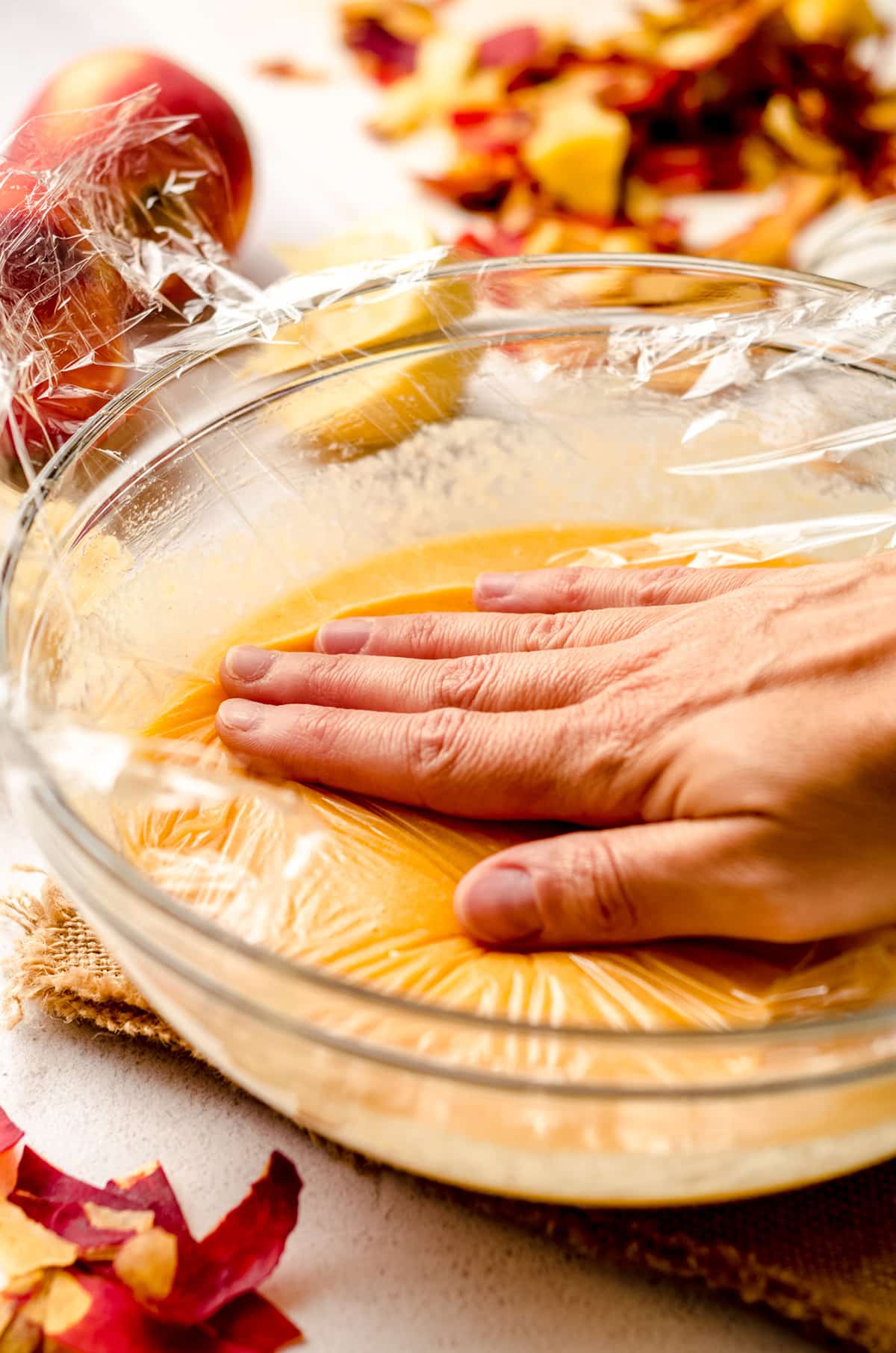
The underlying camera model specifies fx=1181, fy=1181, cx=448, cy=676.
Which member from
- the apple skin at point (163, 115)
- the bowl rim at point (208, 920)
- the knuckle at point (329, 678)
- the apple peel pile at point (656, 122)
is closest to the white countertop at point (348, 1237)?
the bowl rim at point (208, 920)

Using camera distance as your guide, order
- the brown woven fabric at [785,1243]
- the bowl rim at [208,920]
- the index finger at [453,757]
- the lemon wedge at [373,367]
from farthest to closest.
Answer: the lemon wedge at [373,367]
the index finger at [453,757]
the brown woven fabric at [785,1243]
the bowl rim at [208,920]

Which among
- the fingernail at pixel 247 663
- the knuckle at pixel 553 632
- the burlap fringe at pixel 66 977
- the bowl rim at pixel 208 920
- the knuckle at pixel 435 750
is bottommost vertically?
the burlap fringe at pixel 66 977

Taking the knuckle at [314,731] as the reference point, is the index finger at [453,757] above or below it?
below

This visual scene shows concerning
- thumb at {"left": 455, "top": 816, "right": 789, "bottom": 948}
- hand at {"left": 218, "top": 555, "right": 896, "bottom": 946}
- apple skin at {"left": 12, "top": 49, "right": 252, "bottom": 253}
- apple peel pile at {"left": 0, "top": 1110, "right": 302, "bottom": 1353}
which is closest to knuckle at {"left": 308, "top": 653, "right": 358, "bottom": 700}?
hand at {"left": 218, "top": 555, "right": 896, "bottom": 946}

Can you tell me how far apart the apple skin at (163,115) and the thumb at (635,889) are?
0.68 meters

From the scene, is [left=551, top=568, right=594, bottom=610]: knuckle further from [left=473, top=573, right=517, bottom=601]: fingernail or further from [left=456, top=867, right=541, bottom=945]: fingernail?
[left=456, top=867, right=541, bottom=945]: fingernail

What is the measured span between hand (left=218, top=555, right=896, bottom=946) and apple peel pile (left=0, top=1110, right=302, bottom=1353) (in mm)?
231

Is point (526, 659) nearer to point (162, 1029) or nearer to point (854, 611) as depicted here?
point (854, 611)

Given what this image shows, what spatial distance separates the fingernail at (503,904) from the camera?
27.7 inches

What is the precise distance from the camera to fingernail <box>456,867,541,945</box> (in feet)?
2.31

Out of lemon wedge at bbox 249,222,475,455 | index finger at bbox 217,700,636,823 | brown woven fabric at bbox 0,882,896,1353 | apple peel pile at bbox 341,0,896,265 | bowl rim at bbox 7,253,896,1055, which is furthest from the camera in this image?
apple peel pile at bbox 341,0,896,265

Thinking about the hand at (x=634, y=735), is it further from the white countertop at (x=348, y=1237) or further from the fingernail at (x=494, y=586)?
the white countertop at (x=348, y=1237)

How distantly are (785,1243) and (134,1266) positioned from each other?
38 cm

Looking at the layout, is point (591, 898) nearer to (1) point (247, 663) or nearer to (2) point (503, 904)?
(2) point (503, 904)
